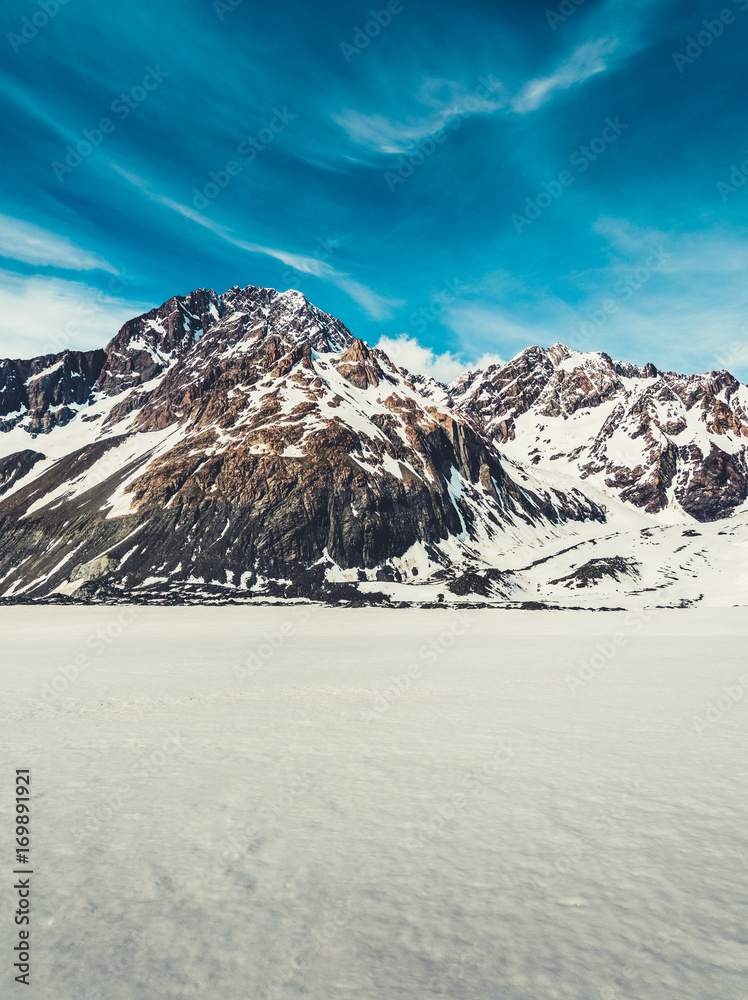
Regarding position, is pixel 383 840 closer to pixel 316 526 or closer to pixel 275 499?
pixel 316 526

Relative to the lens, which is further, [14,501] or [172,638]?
[14,501]

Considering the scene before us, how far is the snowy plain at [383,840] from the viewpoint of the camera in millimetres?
5844

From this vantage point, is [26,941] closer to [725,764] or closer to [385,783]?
[385,783]

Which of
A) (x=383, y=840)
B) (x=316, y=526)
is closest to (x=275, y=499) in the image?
(x=316, y=526)

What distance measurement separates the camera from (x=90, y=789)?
10797 millimetres

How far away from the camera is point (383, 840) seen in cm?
875

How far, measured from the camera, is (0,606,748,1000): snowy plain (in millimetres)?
5844

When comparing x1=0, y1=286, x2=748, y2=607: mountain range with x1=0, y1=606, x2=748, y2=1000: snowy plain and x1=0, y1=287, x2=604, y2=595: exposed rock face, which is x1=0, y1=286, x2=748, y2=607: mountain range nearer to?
x1=0, y1=287, x2=604, y2=595: exposed rock face

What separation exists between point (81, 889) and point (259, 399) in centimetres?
13523

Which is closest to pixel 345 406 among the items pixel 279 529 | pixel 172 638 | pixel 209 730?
pixel 279 529

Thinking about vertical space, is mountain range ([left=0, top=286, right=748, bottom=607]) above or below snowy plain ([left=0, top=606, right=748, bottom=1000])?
above

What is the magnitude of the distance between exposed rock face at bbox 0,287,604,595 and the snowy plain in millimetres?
74362

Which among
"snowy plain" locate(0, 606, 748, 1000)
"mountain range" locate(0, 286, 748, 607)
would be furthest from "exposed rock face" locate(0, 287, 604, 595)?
"snowy plain" locate(0, 606, 748, 1000)

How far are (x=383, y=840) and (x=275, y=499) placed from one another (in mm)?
97660
